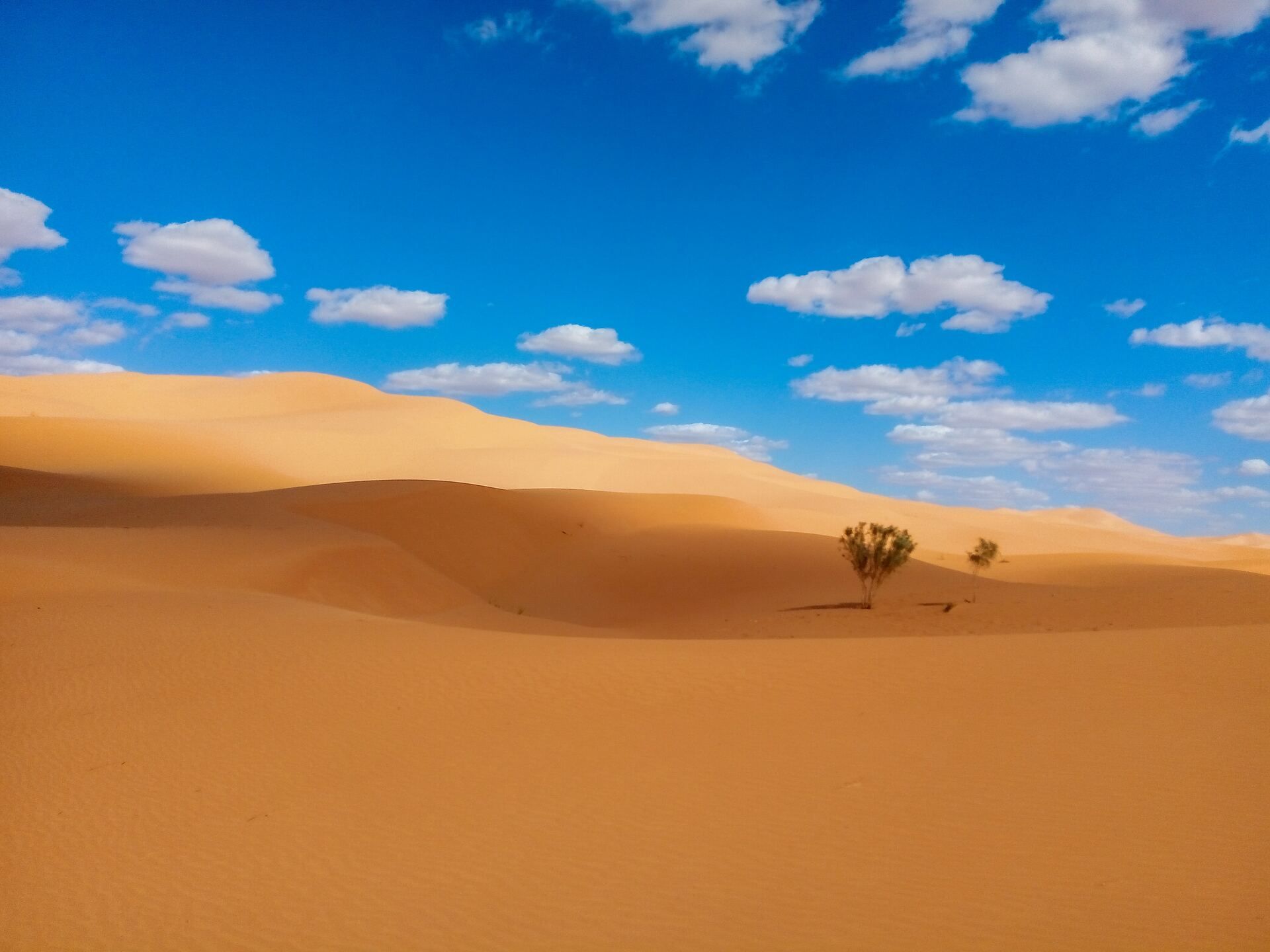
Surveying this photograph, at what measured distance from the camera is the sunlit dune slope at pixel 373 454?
5109 centimetres

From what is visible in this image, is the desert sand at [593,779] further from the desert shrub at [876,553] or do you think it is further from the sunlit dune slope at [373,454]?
the sunlit dune slope at [373,454]

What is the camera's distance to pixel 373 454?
7025 cm

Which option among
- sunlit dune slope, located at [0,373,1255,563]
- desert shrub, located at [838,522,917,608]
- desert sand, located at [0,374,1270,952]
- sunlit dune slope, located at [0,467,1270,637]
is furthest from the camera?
sunlit dune slope, located at [0,373,1255,563]

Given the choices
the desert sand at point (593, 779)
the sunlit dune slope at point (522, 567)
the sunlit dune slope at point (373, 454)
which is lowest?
the desert sand at point (593, 779)

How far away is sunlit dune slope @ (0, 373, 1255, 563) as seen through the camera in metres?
51.1

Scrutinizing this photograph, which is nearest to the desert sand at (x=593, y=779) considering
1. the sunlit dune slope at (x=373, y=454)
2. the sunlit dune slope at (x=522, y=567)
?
the sunlit dune slope at (x=522, y=567)

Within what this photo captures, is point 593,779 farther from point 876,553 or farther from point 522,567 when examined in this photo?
point 522,567

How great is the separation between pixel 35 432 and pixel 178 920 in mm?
58128

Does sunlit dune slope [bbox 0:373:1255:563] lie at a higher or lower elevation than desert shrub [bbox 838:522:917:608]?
higher

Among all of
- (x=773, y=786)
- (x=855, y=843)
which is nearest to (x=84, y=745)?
(x=773, y=786)

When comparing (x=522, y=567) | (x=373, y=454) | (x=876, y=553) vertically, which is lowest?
(x=522, y=567)

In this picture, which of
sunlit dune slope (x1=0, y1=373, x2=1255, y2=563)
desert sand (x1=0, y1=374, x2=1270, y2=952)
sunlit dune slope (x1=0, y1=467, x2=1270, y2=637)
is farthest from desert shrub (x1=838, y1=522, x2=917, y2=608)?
sunlit dune slope (x1=0, y1=373, x2=1255, y2=563)

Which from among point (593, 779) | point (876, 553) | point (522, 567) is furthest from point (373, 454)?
point (593, 779)

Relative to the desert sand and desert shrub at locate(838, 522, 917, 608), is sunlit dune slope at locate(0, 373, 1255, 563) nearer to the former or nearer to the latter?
desert shrub at locate(838, 522, 917, 608)
